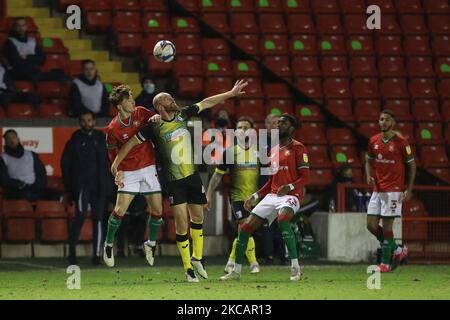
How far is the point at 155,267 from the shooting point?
16.2 metres

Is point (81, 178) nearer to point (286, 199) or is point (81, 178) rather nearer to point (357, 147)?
point (286, 199)

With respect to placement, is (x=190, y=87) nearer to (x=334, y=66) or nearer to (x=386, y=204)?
(x=334, y=66)

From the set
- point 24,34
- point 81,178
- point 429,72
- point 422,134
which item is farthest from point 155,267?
point 429,72

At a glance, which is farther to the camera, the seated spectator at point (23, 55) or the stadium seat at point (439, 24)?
the stadium seat at point (439, 24)

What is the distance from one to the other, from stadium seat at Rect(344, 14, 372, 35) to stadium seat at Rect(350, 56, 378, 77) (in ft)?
2.09

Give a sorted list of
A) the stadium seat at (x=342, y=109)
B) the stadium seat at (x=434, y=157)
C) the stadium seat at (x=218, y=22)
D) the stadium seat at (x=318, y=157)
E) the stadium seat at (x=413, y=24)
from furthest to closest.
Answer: the stadium seat at (x=413, y=24) < the stadium seat at (x=218, y=22) < the stadium seat at (x=342, y=109) < the stadium seat at (x=434, y=157) < the stadium seat at (x=318, y=157)

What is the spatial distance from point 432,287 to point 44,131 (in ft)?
26.4

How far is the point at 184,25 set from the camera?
853 inches

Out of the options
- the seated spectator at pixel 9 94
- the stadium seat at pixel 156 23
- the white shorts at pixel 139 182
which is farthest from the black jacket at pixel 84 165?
the stadium seat at pixel 156 23

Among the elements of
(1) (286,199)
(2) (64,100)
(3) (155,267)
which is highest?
(2) (64,100)

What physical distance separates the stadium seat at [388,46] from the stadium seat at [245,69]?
247cm

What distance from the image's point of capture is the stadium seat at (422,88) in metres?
22.0

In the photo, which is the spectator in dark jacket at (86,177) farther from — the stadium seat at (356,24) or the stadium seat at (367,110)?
the stadium seat at (356,24)

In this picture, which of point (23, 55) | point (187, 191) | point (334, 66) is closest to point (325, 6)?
point (334, 66)
